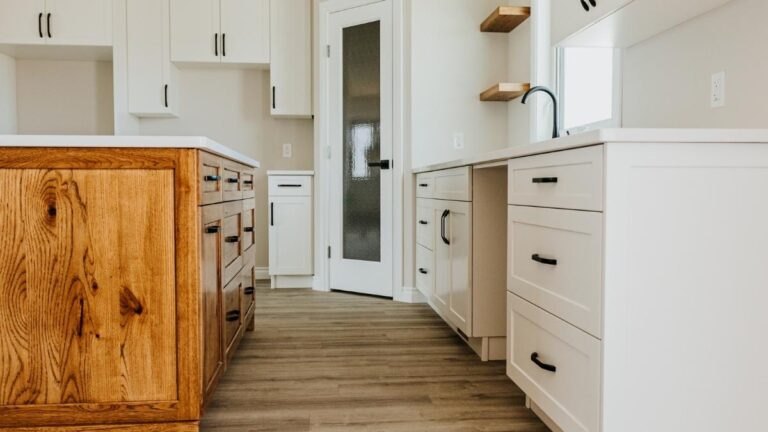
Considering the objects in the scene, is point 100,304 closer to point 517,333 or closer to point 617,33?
point 517,333

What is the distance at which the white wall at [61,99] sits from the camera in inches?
176

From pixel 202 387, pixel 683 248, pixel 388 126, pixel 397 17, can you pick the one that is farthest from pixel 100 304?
pixel 397 17

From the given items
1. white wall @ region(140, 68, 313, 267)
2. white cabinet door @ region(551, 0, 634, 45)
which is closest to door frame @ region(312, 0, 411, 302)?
white wall @ region(140, 68, 313, 267)

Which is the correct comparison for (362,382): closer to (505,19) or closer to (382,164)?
(382,164)

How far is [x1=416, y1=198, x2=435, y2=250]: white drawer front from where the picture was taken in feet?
10.1

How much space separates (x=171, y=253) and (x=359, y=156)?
2.51 m

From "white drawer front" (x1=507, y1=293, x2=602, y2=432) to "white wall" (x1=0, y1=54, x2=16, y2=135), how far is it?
421cm

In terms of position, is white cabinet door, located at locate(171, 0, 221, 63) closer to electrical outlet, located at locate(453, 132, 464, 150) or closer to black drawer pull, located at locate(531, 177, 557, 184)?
electrical outlet, located at locate(453, 132, 464, 150)

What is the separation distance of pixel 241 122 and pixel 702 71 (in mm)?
3489

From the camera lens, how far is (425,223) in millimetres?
3271

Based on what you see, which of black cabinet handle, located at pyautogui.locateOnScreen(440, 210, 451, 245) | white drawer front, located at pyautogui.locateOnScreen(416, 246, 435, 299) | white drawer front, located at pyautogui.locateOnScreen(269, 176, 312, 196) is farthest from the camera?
white drawer front, located at pyautogui.locateOnScreen(269, 176, 312, 196)

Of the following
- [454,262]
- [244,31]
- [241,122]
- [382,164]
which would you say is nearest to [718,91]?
[454,262]

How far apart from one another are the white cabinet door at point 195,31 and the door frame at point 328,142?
30.6 inches

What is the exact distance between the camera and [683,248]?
48.4 inches
